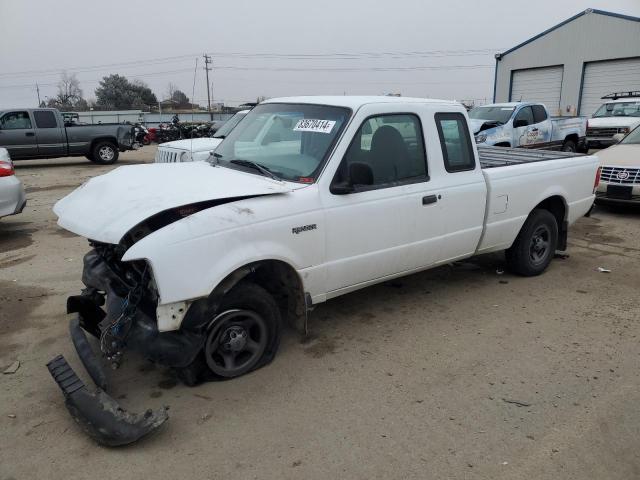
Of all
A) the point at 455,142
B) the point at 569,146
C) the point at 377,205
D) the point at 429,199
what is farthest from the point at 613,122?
the point at 377,205

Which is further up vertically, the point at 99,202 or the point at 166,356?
the point at 99,202

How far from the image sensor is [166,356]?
324 centimetres

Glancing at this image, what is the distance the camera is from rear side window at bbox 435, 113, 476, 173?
180 inches

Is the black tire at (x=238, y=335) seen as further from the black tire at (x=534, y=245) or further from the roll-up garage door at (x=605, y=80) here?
the roll-up garage door at (x=605, y=80)

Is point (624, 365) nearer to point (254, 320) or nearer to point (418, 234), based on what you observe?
point (418, 234)

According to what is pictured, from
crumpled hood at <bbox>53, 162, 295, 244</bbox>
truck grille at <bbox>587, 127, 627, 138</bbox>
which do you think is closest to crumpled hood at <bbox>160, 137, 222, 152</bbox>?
crumpled hood at <bbox>53, 162, 295, 244</bbox>

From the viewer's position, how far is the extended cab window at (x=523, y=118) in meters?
13.3

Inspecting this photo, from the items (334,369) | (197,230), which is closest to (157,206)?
(197,230)

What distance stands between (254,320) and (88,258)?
55.2 inches

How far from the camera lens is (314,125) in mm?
4098

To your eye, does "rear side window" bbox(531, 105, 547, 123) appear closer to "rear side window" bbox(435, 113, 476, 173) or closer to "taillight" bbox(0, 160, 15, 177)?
"rear side window" bbox(435, 113, 476, 173)

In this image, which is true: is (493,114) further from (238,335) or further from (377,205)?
(238,335)

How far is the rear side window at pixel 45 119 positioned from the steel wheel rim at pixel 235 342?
1581 centimetres

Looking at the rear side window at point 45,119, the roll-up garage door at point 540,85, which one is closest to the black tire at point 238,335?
the rear side window at point 45,119
